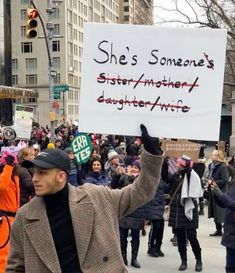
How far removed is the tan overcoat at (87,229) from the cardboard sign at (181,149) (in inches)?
331

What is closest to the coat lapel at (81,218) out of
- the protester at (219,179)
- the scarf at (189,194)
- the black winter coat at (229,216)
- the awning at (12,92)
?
the black winter coat at (229,216)

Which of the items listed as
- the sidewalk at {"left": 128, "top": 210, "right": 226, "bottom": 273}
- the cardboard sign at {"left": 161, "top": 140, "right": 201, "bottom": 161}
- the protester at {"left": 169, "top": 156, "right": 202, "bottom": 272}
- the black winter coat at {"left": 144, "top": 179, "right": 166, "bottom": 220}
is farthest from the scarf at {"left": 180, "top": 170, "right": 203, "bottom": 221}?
the cardboard sign at {"left": 161, "top": 140, "right": 201, "bottom": 161}

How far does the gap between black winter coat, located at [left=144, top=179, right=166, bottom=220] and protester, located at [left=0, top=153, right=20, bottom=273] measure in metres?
2.36

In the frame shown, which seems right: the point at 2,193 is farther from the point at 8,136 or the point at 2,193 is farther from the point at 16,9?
the point at 16,9

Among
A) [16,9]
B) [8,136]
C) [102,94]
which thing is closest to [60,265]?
[102,94]

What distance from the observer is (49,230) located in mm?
2953

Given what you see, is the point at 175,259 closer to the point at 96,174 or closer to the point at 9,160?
the point at 96,174

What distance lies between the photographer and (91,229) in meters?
2.98

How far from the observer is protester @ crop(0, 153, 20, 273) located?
5.89m

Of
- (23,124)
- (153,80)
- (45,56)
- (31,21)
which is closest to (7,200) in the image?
(153,80)

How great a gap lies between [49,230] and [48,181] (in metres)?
0.26

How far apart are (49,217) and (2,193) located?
10.3 ft

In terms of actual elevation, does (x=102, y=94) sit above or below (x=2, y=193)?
above

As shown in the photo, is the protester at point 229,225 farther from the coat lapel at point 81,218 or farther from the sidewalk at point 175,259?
the coat lapel at point 81,218
